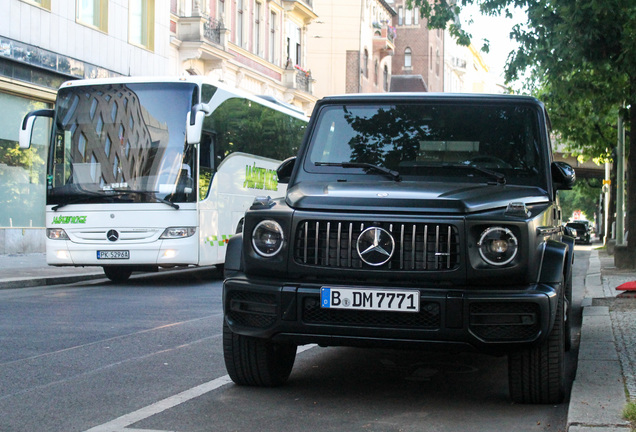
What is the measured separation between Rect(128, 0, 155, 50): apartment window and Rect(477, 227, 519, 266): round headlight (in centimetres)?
2491

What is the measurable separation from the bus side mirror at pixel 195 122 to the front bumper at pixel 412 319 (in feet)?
29.5

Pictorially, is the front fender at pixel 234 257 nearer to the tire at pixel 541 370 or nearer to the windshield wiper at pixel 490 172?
the windshield wiper at pixel 490 172

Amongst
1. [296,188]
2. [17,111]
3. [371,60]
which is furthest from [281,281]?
[371,60]

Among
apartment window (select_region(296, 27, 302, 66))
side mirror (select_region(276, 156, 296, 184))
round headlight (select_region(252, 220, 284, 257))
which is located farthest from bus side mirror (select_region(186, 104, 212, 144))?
apartment window (select_region(296, 27, 302, 66))

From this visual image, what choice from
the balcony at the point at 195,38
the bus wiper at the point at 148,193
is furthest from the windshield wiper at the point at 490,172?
the balcony at the point at 195,38

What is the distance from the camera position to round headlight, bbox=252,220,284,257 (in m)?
5.63

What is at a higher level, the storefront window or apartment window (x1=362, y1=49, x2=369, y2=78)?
apartment window (x1=362, y1=49, x2=369, y2=78)

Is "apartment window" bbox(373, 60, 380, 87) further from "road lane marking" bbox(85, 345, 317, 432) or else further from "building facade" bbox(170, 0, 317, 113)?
"road lane marking" bbox(85, 345, 317, 432)

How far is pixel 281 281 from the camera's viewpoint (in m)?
5.62

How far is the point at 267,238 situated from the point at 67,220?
10368 millimetres

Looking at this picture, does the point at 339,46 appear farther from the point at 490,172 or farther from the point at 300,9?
the point at 490,172

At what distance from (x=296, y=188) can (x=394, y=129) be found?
97cm

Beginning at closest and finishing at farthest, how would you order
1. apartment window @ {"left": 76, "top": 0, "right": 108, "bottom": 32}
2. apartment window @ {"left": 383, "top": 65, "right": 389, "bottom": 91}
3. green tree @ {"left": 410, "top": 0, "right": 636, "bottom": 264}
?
green tree @ {"left": 410, "top": 0, "right": 636, "bottom": 264}
apartment window @ {"left": 76, "top": 0, "right": 108, "bottom": 32}
apartment window @ {"left": 383, "top": 65, "right": 389, "bottom": 91}

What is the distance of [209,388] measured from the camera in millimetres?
6168
